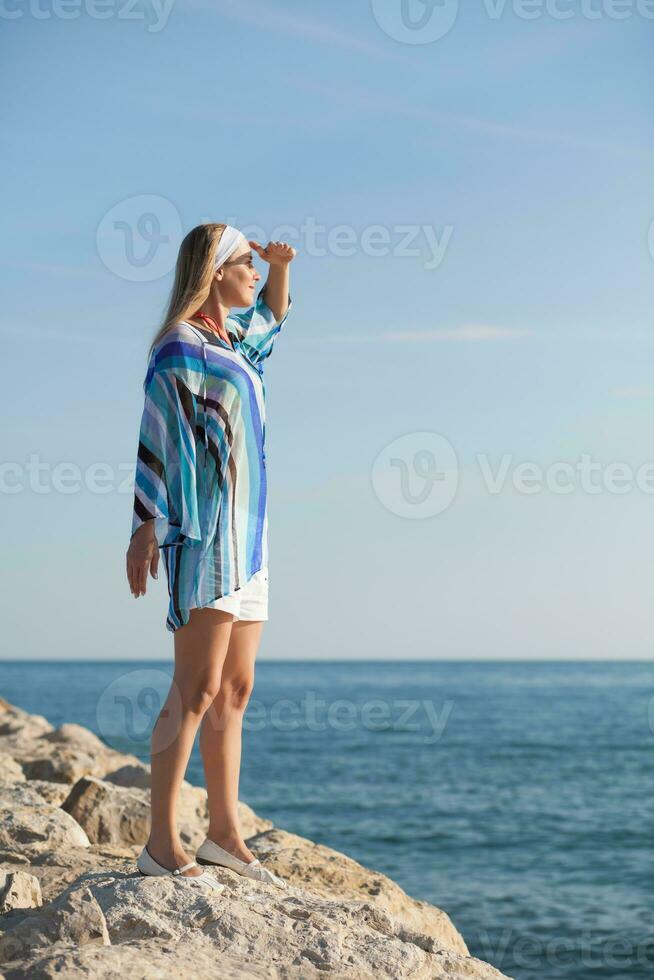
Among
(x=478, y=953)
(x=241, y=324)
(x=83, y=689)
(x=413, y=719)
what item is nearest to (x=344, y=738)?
(x=413, y=719)

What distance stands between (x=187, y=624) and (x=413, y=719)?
45249 mm

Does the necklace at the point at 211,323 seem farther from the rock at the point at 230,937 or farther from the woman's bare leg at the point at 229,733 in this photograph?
the rock at the point at 230,937

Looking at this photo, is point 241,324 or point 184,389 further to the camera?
point 241,324

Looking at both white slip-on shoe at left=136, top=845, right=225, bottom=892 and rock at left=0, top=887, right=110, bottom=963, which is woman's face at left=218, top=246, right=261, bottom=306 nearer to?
white slip-on shoe at left=136, top=845, right=225, bottom=892

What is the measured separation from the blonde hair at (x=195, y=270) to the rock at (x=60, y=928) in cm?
177

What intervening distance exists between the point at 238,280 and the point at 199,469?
734 mm

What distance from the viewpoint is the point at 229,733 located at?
3738 mm

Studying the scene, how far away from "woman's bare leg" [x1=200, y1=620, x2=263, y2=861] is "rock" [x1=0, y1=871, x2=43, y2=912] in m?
0.62

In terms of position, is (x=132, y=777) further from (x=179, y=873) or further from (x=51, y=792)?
(x=179, y=873)

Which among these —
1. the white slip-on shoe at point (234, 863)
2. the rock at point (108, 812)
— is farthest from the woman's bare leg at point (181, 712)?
the rock at point (108, 812)

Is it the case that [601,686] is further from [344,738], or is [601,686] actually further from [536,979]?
[536,979]

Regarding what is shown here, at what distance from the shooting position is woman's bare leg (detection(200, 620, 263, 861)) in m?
3.72

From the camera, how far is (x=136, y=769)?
332 inches

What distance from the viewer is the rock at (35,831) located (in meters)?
4.44
